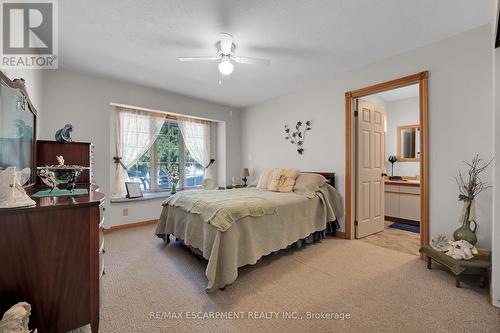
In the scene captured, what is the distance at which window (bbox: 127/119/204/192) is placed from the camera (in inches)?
165

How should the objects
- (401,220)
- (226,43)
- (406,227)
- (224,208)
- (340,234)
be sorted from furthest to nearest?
(401,220) → (406,227) → (340,234) → (226,43) → (224,208)

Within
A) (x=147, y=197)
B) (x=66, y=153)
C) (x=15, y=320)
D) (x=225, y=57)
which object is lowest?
(x=15, y=320)

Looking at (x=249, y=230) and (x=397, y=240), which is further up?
(x=249, y=230)

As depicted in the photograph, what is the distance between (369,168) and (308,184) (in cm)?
115

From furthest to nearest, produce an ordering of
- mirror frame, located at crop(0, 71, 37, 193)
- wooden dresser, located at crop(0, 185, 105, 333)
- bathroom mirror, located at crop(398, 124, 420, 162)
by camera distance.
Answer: bathroom mirror, located at crop(398, 124, 420, 162)
mirror frame, located at crop(0, 71, 37, 193)
wooden dresser, located at crop(0, 185, 105, 333)

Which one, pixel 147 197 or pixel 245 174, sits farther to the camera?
pixel 245 174

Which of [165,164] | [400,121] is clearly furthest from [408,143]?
[165,164]

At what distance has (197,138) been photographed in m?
4.88

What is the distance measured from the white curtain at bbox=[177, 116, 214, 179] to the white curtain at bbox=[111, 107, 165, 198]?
1.88 ft

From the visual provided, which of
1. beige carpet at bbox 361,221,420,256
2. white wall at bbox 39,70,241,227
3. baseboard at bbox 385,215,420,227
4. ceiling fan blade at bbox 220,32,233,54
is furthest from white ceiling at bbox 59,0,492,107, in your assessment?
baseboard at bbox 385,215,420,227

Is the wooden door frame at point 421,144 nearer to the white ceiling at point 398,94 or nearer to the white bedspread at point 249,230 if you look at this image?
the white bedspread at point 249,230

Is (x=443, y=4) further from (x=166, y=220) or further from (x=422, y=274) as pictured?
(x=166, y=220)

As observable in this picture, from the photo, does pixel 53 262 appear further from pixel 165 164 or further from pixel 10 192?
pixel 165 164

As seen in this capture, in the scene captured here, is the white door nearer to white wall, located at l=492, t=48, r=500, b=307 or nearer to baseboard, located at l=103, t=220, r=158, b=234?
white wall, located at l=492, t=48, r=500, b=307
